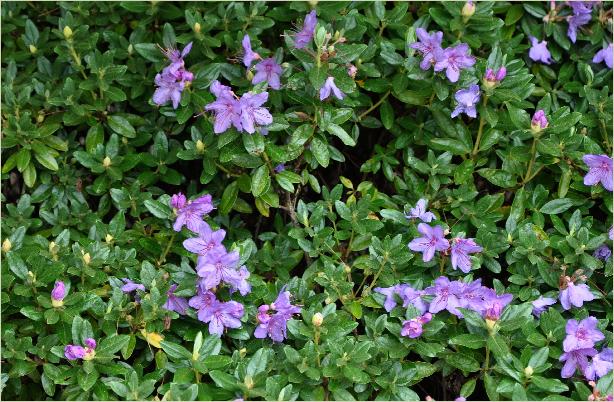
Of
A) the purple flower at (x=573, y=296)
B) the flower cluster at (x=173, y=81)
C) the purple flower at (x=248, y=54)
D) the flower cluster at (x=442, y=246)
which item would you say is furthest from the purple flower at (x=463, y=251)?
the flower cluster at (x=173, y=81)

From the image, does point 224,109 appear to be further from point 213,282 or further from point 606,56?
point 606,56

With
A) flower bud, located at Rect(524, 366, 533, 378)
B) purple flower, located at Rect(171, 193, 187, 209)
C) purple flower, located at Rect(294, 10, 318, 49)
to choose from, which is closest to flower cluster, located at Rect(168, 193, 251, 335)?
purple flower, located at Rect(171, 193, 187, 209)

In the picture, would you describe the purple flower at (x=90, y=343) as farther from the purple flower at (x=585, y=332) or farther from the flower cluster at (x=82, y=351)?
the purple flower at (x=585, y=332)

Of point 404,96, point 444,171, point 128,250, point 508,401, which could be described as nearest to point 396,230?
point 444,171

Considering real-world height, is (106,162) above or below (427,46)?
below

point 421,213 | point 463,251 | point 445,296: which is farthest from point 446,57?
point 445,296

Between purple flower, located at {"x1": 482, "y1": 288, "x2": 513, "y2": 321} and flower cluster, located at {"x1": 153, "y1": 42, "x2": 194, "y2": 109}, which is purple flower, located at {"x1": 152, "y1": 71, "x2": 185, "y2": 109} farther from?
purple flower, located at {"x1": 482, "y1": 288, "x2": 513, "y2": 321}
